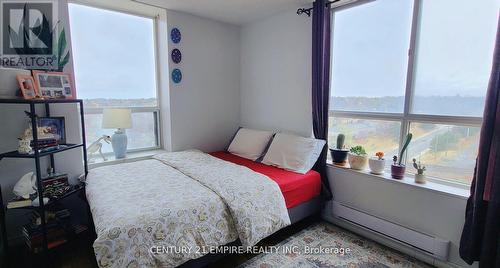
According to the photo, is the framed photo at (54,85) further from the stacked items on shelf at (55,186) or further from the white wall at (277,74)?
the white wall at (277,74)

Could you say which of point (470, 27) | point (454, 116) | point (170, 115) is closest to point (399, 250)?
point (454, 116)

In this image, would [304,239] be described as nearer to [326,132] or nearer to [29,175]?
[326,132]

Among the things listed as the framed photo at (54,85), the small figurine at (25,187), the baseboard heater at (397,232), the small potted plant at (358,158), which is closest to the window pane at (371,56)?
the small potted plant at (358,158)

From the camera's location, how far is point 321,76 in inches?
99.2

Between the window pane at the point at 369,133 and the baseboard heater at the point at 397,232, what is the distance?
0.57 meters

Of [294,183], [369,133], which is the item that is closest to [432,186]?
[369,133]

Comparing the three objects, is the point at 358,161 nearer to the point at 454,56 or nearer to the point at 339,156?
the point at 339,156

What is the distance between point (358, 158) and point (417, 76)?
86 centimetres

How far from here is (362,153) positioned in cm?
233

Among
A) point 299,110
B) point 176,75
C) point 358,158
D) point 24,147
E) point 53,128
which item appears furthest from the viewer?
point 176,75

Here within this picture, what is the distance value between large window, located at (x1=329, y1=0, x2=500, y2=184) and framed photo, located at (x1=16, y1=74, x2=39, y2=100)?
2.67 m

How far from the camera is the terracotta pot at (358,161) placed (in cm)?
230

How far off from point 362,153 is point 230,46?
7.63 feet

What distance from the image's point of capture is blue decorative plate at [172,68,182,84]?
2971mm
